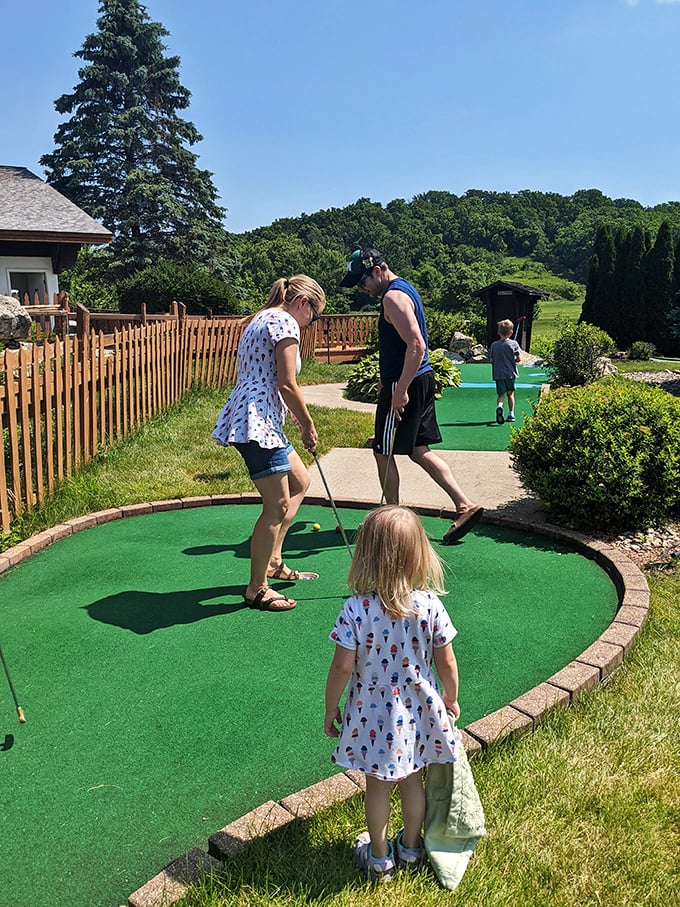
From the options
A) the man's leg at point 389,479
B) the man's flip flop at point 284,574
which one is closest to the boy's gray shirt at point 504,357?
the man's leg at point 389,479

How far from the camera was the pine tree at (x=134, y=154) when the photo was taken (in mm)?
32938

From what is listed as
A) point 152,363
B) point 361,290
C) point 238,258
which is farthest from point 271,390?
point 238,258

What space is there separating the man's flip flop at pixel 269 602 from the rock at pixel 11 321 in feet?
12.9

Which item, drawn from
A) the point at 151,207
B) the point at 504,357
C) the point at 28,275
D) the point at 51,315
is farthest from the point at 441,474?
the point at 151,207

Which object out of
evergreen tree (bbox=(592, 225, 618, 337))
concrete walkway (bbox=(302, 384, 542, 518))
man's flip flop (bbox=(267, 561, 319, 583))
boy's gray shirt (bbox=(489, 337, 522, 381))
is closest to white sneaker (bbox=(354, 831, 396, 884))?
man's flip flop (bbox=(267, 561, 319, 583))

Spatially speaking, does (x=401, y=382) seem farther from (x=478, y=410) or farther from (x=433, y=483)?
(x=478, y=410)

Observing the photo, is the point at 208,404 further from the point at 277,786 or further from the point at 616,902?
the point at 616,902

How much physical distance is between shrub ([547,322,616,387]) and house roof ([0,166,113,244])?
10.6 metres

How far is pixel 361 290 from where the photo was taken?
512cm

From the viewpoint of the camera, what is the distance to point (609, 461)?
5.37m

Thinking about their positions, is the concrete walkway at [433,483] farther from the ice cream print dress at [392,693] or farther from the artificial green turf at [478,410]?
the ice cream print dress at [392,693]

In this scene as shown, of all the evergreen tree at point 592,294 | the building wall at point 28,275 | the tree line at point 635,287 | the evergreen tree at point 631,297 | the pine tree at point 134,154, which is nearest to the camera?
the building wall at point 28,275

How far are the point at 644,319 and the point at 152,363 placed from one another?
22623 mm

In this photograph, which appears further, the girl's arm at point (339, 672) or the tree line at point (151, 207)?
the tree line at point (151, 207)
